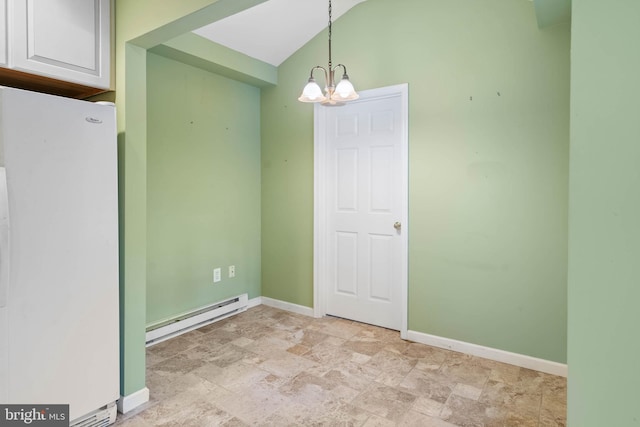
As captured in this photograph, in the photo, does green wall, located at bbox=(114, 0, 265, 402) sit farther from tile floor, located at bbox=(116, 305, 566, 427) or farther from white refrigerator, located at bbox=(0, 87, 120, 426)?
tile floor, located at bbox=(116, 305, 566, 427)

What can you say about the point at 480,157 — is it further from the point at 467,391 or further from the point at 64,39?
the point at 64,39

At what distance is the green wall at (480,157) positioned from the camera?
2.42 m

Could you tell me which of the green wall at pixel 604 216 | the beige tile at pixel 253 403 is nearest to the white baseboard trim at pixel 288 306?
the beige tile at pixel 253 403

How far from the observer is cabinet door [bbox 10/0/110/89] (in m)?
1.68

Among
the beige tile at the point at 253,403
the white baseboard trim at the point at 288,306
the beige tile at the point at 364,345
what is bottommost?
the beige tile at the point at 253,403

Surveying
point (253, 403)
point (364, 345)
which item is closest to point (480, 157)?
point (364, 345)

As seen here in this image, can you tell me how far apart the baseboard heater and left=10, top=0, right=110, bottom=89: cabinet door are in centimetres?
191

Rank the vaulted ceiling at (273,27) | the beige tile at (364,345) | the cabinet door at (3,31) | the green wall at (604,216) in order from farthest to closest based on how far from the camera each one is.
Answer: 1. the vaulted ceiling at (273,27)
2. the beige tile at (364,345)
3. the cabinet door at (3,31)
4. the green wall at (604,216)

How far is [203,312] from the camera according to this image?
3.28 meters

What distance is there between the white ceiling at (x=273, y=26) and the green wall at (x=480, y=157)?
0.76 feet

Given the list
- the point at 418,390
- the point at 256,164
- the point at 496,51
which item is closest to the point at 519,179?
the point at 496,51

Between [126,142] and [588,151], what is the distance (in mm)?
2076

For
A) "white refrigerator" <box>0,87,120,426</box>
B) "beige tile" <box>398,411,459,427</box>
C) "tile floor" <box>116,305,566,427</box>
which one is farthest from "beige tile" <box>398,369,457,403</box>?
"white refrigerator" <box>0,87,120,426</box>

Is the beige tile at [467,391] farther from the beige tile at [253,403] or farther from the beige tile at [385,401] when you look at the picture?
the beige tile at [253,403]
